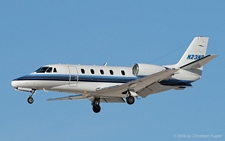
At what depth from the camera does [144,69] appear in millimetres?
38062

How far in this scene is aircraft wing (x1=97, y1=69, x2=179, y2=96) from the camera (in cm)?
3594

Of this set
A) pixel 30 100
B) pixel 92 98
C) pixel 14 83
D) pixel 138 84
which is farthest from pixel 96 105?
pixel 14 83

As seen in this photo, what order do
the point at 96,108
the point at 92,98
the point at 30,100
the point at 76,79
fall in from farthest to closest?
the point at 92,98, the point at 96,108, the point at 76,79, the point at 30,100

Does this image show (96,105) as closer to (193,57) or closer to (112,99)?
(112,99)

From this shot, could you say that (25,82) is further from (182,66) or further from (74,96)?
(182,66)

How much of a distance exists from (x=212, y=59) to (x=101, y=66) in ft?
22.6

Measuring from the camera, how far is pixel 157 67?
1517 inches

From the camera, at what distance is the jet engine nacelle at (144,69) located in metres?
37.9

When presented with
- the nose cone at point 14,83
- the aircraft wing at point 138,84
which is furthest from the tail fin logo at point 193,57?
the nose cone at point 14,83

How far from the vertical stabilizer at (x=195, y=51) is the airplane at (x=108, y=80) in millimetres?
833

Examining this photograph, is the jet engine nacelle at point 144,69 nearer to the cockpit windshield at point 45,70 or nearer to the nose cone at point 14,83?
the cockpit windshield at point 45,70

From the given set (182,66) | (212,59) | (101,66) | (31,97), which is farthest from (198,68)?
(31,97)

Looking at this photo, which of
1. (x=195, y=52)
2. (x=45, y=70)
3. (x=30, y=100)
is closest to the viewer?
(x=30, y=100)

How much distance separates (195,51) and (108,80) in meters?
6.98
